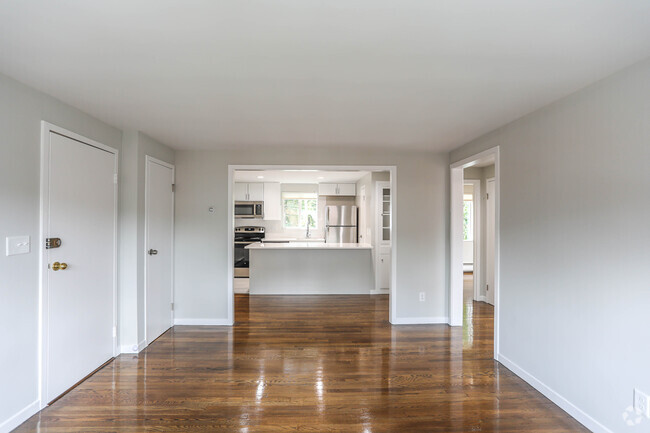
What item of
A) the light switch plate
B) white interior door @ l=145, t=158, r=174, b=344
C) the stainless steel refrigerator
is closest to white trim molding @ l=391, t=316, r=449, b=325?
white interior door @ l=145, t=158, r=174, b=344

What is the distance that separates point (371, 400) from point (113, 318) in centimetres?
251

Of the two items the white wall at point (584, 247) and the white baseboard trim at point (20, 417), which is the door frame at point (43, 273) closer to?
the white baseboard trim at point (20, 417)

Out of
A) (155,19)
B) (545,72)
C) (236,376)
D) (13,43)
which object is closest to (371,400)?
(236,376)

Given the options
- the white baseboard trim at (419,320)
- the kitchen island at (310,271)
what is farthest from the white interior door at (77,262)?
the white baseboard trim at (419,320)

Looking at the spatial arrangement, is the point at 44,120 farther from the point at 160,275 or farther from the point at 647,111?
the point at 647,111

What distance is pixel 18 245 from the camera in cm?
207

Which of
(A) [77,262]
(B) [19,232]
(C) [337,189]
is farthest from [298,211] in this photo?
(B) [19,232]

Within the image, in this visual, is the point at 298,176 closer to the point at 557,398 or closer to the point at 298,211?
the point at 298,211

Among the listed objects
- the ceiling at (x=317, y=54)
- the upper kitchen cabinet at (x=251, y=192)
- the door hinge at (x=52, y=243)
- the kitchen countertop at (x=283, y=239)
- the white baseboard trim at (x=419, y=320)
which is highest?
the ceiling at (x=317, y=54)

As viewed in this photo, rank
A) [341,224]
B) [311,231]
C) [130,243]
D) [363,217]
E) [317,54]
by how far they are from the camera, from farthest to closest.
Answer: [311,231] < [341,224] < [363,217] < [130,243] < [317,54]

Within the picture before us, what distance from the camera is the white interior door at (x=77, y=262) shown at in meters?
2.35

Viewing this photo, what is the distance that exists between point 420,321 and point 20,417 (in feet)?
12.7

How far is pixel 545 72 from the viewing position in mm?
1943

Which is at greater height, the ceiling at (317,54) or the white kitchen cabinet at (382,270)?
the ceiling at (317,54)
